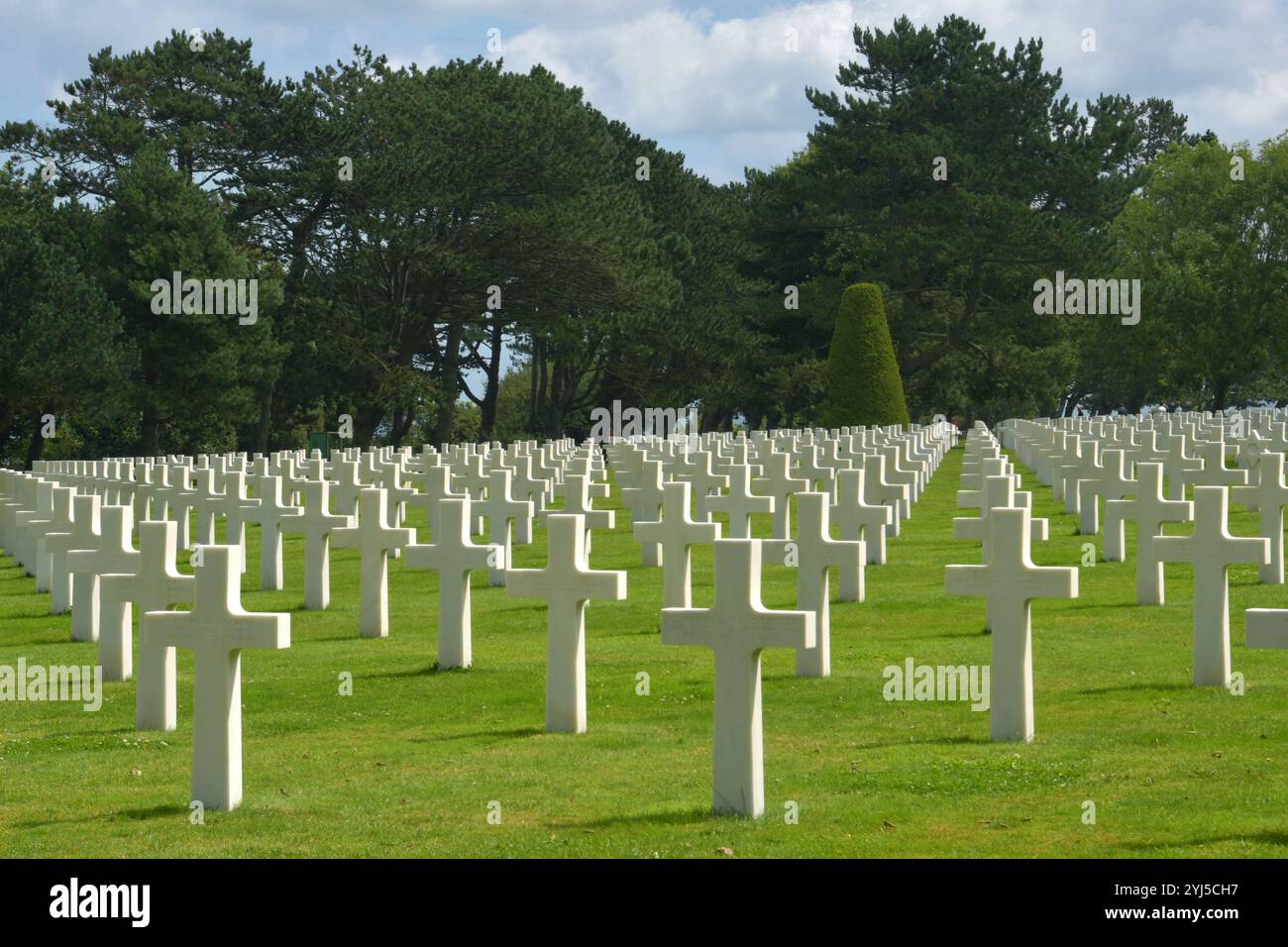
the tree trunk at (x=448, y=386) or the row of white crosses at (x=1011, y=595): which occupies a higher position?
the tree trunk at (x=448, y=386)

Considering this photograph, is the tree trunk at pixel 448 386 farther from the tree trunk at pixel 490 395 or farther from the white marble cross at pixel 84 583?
the white marble cross at pixel 84 583

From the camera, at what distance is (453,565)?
1055 cm

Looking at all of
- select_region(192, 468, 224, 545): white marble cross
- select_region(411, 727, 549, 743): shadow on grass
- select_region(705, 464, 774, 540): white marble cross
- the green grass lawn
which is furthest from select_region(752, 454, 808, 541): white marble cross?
select_region(411, 727, 549, 743): shadow on grass

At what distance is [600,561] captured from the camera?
650 inches

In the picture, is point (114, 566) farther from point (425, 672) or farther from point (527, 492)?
point (527, 492)

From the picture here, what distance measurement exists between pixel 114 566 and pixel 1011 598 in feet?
17.9

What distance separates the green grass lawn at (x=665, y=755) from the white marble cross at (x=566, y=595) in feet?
0.82

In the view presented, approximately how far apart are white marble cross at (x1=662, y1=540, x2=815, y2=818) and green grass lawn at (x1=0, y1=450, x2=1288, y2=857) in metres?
0.16

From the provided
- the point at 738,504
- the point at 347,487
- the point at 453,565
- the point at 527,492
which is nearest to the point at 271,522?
the point at 347,487

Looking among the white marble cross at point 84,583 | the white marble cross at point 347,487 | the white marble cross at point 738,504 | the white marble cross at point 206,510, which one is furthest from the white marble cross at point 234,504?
the white marble cross at point 738,504

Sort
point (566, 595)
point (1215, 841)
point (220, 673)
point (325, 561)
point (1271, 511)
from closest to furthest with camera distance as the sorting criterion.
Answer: point (1215, 841), point (220, 673), point (566, 595), point (1271, 511), point (325, 561)

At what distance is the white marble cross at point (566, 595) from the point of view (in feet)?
27.2

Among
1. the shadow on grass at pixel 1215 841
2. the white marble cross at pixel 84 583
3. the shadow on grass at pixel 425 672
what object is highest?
the white marble cross at pixel 84 583

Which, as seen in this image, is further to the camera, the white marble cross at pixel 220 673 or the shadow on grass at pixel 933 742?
the shadow on grass at pixel 933 742
